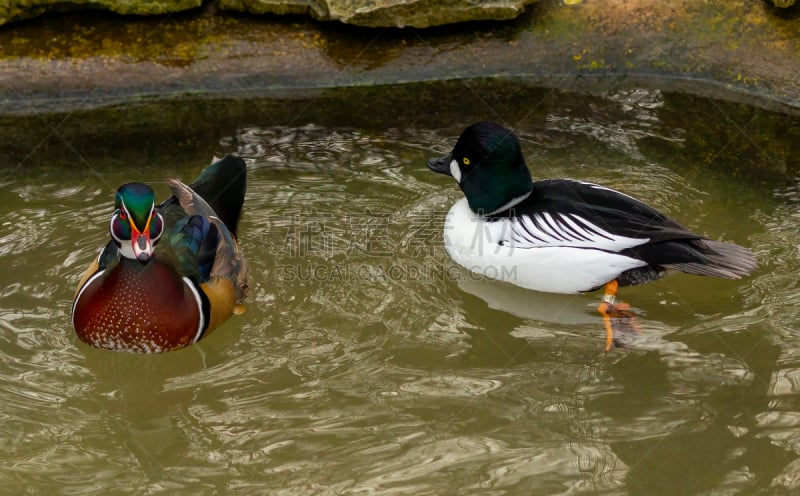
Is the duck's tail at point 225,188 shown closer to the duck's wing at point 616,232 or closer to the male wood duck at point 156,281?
the male wood duck at point 156,281

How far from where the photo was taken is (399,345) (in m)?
4.83

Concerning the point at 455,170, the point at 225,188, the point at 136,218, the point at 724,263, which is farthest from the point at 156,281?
the point at 724,263

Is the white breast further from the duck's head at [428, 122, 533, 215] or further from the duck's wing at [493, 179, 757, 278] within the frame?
the duck's head at [428, 122, 533, 215]

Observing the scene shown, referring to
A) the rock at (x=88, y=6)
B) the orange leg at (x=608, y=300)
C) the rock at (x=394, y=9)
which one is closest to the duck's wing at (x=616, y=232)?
the orange leg at (x=608, y=300)

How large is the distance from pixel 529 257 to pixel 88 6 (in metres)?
4.29

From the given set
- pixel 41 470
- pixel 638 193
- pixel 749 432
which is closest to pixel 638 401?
pixel 749 432

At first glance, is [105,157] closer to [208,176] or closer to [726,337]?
[208,176]

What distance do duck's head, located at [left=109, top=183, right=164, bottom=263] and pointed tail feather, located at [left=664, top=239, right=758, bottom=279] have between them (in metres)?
2.76

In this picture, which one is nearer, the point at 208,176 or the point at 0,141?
the point at 208,176

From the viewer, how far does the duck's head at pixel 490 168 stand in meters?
5.19

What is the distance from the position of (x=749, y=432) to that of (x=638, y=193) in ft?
7.34

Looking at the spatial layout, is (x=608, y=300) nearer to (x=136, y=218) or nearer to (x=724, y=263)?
(x=724, y=263)

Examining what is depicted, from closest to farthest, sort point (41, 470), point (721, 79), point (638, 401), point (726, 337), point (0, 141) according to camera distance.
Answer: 1. point (41, 470)
2. point (638, 401)
3. point (726, 337)
4. point (0, 141)
5. point (721, 79)

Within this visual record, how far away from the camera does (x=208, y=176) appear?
222 inches
